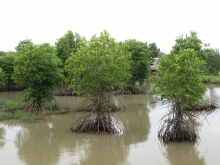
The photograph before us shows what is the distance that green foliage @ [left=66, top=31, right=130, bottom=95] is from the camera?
1352cm

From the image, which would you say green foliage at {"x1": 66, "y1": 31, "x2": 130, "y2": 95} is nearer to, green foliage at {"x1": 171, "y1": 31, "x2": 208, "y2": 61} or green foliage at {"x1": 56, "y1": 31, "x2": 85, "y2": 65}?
green foliage at {"x1": 171, "y1": 31, "x2": 208, "y2": 61}

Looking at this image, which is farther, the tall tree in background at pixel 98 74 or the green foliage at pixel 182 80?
the tall tree in background at pixel 98 74

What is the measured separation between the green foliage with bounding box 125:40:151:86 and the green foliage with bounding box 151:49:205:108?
Answer: 16.9 meters

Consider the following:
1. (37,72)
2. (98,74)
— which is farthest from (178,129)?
(37,72)

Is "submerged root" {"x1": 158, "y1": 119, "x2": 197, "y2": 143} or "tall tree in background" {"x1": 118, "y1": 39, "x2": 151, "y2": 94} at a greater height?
"tall tree in background" {"x1": 118, "y1": 39, "x2": 151, "y2": 94}

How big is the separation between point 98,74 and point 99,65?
52cm

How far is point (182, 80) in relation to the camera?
38.3 feet

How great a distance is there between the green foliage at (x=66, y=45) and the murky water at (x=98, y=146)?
12214mm

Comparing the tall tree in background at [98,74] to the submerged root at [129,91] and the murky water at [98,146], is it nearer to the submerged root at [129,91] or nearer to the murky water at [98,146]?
the murky water at [98,146]

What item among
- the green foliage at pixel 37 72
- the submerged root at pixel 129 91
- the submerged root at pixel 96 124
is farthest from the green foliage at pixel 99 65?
the submerged root at pixel 129 91

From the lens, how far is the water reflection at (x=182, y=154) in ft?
33.0

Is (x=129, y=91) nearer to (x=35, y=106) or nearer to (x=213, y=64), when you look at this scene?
(x=35, y=106)

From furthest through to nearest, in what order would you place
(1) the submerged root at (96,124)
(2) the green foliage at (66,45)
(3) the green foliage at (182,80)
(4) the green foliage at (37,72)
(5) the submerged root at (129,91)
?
(5) the submerged root at (129,91)
(2) the green foliage at (66,45)
(4) the green foliage at (37,72)
(1) the submerged root at (96,124)
(3) the green foliage at (182,80)

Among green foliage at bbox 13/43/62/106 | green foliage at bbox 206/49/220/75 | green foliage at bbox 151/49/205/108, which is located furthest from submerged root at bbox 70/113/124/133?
green foliage at bbox 206/49/220/75
